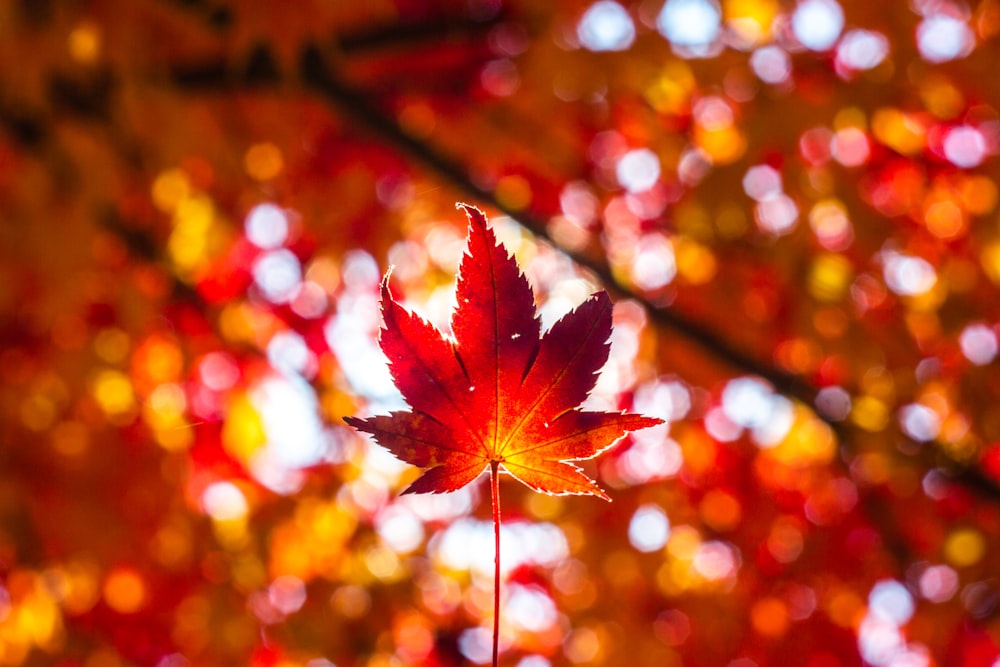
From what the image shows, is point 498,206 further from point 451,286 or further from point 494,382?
point 494,382

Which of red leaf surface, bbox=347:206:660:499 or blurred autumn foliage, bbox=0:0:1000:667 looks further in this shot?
blurred autumn foliage, bbox=0:0:1000:667

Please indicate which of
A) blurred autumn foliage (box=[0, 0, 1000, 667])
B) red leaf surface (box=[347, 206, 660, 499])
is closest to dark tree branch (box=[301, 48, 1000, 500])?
blurred autumn foliage (box=[0, 0, 1000, 667])

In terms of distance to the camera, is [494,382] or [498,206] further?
[498,206]

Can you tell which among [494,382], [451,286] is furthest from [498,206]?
[494,382]

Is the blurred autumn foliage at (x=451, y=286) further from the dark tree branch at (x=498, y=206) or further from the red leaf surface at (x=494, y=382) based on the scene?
the red leaf surface at (x=494, y=382)

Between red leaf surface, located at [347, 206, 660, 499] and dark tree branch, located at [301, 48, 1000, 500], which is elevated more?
dark tree branch, located at [301, 48, 1000, 500]

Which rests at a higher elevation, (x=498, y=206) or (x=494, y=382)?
(x=498, y=206)

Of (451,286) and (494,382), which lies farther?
(451,286)

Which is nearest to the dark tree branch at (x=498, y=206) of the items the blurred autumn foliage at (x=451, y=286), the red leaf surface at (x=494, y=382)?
the blurred autumn foliage at (x=451, y=286)

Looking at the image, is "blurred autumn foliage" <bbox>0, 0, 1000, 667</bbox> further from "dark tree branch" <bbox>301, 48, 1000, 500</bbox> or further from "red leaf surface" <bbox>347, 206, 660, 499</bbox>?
"red leaf surface" <bbox>347, 206, 660, 499</bbox>

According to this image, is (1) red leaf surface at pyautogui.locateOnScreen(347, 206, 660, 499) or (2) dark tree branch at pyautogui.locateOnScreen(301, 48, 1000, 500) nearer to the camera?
(1) red leaf surface at pyautogui.locateOnScreen(347, 206, 660, 499)
